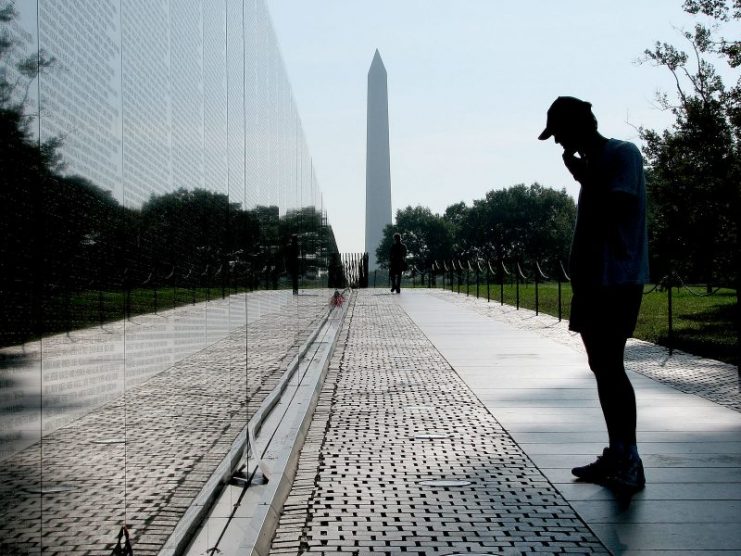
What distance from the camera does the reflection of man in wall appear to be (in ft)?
29.7

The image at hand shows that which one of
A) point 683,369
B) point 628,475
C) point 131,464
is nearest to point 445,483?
point 628,475

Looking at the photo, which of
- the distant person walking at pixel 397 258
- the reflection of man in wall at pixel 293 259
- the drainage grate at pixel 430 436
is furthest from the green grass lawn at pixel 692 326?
the drainage grate at pixel 430 436

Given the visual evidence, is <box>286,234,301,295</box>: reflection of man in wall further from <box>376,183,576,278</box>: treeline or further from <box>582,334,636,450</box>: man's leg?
<box>376,183,576,278</box>: treeline

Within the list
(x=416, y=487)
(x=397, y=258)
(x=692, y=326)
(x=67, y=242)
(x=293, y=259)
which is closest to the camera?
(x=67, y=242)

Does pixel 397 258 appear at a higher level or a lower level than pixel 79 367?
higher

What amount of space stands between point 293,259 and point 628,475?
5.34 m

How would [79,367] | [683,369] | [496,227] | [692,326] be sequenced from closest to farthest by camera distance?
[79,367] < [683,369] < [692,326] < [496,227]

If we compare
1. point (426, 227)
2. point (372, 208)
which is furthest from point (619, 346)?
point (426, 227)

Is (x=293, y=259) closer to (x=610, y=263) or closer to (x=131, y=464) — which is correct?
(x=610, y=263)

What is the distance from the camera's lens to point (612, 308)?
4727 mm

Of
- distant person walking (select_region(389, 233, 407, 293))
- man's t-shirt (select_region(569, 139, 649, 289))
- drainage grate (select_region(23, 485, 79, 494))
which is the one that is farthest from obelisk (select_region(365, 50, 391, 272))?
drainage grate (select_region(23, 485, 79, 494))

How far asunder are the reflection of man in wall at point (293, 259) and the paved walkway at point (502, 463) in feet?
3.56

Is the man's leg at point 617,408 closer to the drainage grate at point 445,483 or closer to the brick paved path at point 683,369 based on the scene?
the drainage grate at point 445,483

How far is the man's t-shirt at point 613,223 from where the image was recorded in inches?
185
